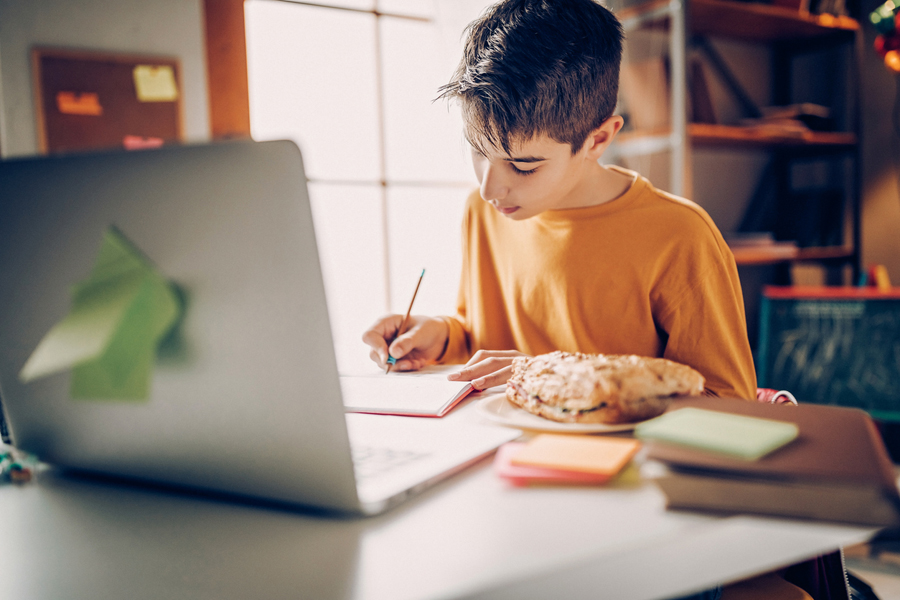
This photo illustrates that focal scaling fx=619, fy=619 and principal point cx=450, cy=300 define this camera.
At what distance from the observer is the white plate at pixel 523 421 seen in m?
0.57

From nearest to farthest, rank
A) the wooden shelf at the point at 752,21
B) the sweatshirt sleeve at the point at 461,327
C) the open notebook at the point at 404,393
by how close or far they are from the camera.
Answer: the open notebook at the point at 404,393 < the sweatshirt sleeve at the point at 461,327 < the wooden shelf at the point at 752,21

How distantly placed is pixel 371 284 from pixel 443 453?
196 cm

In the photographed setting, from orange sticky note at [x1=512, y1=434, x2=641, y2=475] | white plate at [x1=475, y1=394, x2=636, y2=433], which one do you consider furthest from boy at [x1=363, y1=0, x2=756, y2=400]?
orange sticky note at [x1=512, y1=434, x2=641, y2=475]

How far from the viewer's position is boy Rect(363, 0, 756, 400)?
2.85 feet

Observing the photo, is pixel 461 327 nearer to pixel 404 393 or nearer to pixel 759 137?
pixel 404 393

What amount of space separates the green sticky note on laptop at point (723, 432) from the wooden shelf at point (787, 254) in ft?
6.83

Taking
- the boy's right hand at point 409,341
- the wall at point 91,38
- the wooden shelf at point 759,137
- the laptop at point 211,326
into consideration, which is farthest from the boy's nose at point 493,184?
the wooden shelf at point 759,137

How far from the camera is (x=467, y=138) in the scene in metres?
0.93

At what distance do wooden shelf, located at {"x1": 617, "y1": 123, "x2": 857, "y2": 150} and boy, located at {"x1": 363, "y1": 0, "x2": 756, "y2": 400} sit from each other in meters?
1.43

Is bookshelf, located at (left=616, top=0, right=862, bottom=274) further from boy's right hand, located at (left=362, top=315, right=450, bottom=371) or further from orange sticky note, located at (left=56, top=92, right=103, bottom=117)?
orange sticky note, located at (left=56, top=92, right=103, bottom=117)

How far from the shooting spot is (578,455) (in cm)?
47

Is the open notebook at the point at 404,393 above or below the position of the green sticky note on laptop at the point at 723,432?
below

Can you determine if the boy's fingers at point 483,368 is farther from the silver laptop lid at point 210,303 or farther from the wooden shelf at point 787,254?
the wooden shelf at point 787,254

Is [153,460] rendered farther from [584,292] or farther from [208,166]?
[584,292]
